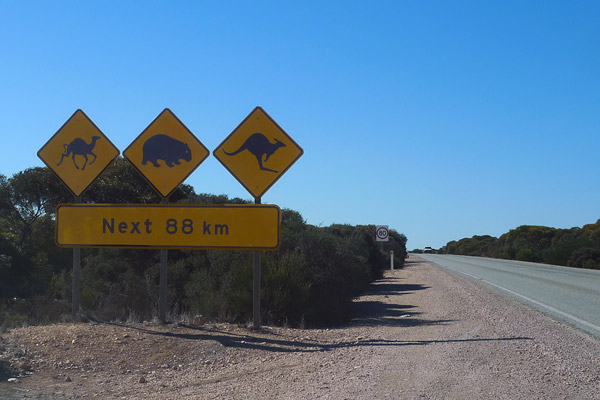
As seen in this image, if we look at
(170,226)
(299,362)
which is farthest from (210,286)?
(299,362)

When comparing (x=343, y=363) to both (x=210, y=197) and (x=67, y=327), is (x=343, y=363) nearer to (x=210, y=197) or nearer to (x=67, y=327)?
(x=67, y=327)

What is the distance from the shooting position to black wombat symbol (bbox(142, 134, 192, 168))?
10867 mm

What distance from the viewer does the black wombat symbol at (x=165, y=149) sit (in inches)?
428

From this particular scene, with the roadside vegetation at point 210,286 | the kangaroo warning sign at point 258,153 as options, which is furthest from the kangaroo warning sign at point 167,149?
the roadside vegetation at point 210,286

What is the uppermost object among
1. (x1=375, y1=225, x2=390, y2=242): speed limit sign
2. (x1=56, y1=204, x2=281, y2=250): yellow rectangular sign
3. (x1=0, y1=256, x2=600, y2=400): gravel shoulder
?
(x1=375, y1=225, x2=390, y2=242): speed limit sign

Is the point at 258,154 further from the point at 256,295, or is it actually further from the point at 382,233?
the point at 382,233

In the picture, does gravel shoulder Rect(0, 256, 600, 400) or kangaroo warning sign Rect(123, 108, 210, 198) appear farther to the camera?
kangaroo warning sign Rect(123, 108, 210, 198)

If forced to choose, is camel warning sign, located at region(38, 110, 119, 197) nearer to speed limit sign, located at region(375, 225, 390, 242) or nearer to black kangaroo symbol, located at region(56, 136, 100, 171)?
black kangaroo symbol, located at region(56, 136, 100, 171)

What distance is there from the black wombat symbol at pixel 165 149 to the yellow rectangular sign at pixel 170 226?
0.86 metres

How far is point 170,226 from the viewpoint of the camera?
10.6m

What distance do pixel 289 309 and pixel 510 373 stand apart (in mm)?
5973

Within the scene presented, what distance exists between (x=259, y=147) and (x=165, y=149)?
1.76m

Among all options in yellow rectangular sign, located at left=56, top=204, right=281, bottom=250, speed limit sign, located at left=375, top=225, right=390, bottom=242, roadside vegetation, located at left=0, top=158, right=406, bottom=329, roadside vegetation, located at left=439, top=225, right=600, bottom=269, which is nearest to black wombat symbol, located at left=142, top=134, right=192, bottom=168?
yellow rectangular sign, located at left=56, top=204, right=281, bottom=250

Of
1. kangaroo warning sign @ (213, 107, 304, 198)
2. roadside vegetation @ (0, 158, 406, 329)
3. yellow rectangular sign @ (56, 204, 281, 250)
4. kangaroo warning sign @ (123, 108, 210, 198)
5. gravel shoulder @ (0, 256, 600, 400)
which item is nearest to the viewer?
gravel shoulder @ (0, 256, 600, 400)
